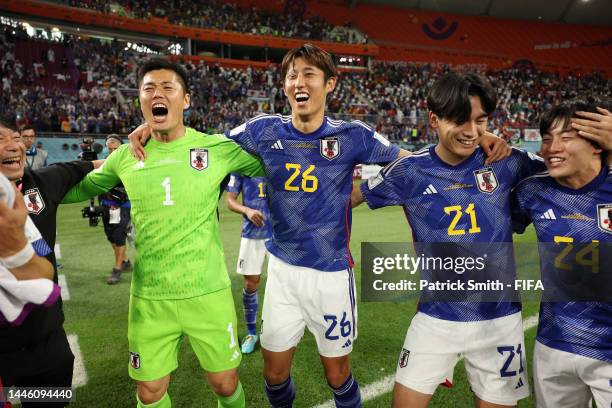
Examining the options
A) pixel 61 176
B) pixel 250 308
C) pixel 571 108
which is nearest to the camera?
pixel 571 108

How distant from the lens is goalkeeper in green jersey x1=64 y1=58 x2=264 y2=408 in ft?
8.20

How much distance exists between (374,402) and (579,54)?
42641 millimetres

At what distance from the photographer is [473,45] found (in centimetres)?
3647

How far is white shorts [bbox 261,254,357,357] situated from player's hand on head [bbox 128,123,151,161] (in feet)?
3.76

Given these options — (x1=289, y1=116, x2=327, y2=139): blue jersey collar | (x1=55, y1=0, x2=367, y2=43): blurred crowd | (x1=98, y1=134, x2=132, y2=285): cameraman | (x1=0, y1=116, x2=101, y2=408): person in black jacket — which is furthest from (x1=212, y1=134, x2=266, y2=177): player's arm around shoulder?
(x1=55, y1=0, x2=367, y2=43): blurred crowd

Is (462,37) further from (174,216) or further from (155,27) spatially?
(174,216)

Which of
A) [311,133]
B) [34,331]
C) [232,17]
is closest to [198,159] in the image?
[311,133]

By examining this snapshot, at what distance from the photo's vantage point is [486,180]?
2.35m

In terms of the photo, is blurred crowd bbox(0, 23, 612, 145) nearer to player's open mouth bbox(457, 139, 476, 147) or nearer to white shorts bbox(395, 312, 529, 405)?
player's open mouth bbox(457, 139, 476, 147)

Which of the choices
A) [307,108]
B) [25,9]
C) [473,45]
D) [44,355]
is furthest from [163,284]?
[473,45]

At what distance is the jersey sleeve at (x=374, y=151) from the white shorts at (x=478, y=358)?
112cm

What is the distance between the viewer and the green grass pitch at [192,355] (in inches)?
135

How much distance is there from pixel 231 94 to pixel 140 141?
25.3 m

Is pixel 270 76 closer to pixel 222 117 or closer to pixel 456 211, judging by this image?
pixel 222 117
